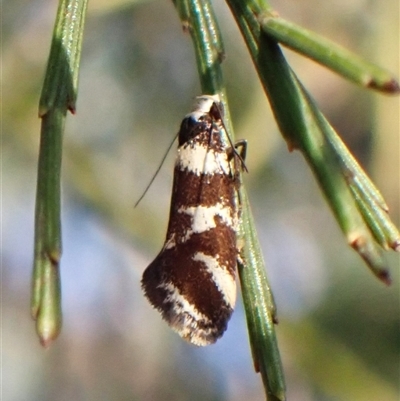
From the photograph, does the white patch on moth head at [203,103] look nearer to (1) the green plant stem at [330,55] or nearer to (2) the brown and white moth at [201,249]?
(2) the brown and white moth at [201,249]

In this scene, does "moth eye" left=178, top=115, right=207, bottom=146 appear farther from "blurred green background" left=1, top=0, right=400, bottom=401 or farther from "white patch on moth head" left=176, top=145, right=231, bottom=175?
"blurred green background" left=1, top=0, right=400, bottom=401

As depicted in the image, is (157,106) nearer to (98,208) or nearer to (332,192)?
(98,208)

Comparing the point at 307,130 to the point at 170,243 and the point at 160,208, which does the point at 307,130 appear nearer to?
the point at 170,243

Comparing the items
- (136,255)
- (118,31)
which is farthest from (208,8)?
(118,31)

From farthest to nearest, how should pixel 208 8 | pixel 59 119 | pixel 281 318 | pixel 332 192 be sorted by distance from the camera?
pixel 281 318
pixel 208 8
pixel 59 119
pixel 332 192

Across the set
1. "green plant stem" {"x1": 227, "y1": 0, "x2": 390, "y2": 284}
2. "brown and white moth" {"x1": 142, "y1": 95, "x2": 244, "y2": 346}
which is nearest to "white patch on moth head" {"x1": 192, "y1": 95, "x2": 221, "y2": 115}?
"brown and white moth" {"x1": 142, "y1": 95, "x2": 244, "y2": 346}
